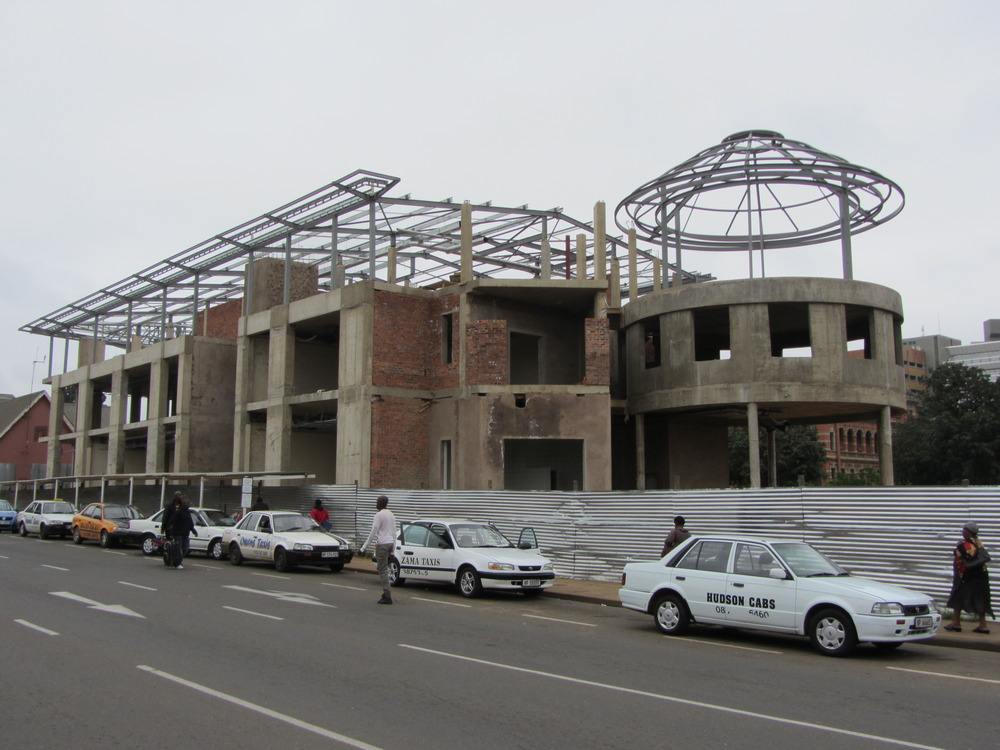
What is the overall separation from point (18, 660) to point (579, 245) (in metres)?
27.3

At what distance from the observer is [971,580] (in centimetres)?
1277

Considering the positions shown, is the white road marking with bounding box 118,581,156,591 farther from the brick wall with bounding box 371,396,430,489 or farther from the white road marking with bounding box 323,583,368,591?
the brick wall with bounding box 371,396,430,489

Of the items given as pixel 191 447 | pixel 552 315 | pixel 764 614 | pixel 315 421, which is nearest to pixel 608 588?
pixel 764 614

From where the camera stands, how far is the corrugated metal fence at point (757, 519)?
48.4 ft

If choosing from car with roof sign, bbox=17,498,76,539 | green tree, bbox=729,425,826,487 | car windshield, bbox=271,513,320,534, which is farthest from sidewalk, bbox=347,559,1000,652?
green tree, bbox=729,425,826,487

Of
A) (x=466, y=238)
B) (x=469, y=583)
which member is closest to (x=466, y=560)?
(x=469, y=583)

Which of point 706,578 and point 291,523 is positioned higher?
point 291,523

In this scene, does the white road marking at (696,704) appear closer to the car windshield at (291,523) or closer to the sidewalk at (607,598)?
the sidewalk at (607,598)

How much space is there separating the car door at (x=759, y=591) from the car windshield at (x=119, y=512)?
883 inches

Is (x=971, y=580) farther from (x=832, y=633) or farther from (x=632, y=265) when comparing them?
(x=632, y=265)

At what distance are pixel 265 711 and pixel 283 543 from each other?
14533 millimetres

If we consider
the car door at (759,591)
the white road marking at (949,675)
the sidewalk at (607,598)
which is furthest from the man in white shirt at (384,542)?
the white road marking at (949,675)

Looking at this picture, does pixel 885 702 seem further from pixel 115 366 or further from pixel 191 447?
pixel 115 366

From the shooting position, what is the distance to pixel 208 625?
12297mm
